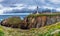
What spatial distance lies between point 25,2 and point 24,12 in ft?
3.30

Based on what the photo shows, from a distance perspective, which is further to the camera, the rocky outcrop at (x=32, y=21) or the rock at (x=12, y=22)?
the rock at (x=12, y=22)

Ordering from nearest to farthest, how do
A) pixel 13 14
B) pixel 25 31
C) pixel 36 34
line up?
pixel 36 34 → pixel 25 31 → pixel 13 14

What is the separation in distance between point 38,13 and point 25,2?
131 centimetres

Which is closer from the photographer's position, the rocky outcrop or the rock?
the rocky outcrop

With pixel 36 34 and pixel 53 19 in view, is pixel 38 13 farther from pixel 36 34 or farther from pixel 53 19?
pixel 36 34

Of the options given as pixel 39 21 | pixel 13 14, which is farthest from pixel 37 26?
pixel 13 14

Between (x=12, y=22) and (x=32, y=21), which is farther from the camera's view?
(x=12, y=22)

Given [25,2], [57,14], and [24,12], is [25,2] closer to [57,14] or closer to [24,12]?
[24,12]

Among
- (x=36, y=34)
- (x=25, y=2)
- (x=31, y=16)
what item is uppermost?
(x=25, y=2)

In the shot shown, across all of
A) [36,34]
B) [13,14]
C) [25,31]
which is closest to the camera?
[36,34]

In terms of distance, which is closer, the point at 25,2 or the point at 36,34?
the point at 36,34

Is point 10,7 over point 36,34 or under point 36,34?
over

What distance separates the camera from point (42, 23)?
10352 millimetres

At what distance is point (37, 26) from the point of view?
10180mm
